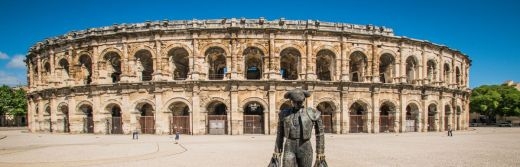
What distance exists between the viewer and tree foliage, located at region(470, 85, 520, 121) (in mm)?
40031

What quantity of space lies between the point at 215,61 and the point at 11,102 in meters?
28.2

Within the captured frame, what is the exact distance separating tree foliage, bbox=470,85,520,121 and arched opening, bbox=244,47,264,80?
25737mm

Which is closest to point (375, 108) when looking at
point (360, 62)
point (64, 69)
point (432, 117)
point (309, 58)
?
point (360, 62)

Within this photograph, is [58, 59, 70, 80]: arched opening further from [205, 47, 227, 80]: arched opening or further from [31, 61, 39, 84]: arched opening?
[205, 47, 227, 80]: arched opening

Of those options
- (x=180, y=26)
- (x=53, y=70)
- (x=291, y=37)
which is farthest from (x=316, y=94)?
(x=53, y=70)

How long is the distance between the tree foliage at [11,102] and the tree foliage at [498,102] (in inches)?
1912

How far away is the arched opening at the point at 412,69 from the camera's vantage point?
25.9 meters

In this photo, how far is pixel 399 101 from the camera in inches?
978

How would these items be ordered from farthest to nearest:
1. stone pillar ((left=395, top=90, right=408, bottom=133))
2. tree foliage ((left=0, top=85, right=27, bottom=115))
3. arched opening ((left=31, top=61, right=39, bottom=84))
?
tree foliage ((left=0, top=85, right=27, bottom=115)) < arched opening ((left=31, top=61, right=39, bottom=84)) < stone pillar ((left=395, top=90, right=408, bottom=133))

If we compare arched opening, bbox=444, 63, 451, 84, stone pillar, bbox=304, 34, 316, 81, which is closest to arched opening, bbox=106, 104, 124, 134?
stone pillar, bbox=304, 34, 316, 81

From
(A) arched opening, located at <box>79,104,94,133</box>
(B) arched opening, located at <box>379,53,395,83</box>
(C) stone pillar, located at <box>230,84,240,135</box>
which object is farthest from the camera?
(B) arched opening, located at <box>379,53,395,83</box>

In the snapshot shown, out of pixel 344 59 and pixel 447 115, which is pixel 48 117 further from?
pixel 447 115

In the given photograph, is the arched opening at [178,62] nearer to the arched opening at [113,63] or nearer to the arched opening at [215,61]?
the arched opening at [215,61]

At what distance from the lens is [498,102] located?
4044 cm
